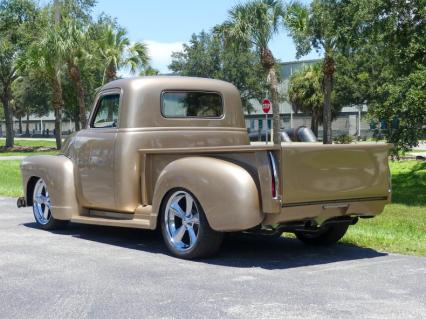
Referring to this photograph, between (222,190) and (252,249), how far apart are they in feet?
4.84

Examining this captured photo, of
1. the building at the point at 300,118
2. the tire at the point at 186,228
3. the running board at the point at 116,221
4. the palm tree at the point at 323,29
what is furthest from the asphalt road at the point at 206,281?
the building at the point at 300,118

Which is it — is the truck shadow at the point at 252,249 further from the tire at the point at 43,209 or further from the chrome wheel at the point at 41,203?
the chrome wheel at the point at 41,203

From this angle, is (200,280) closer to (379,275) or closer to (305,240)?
(379,275)

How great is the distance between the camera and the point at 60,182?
27.7ft

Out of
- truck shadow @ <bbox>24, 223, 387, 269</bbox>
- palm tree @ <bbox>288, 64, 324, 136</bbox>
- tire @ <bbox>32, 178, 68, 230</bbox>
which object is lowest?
truck shadow @ <bbox>24, 223, 387, 269</bbox>

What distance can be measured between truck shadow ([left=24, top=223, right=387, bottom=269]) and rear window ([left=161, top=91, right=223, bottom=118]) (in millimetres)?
1580

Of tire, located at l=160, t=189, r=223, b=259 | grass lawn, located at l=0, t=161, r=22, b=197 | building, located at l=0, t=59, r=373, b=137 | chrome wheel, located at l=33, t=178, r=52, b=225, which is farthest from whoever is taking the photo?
building, located at l=0, t=59, r=373, b=137

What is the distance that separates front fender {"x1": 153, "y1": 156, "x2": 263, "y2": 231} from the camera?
618cm

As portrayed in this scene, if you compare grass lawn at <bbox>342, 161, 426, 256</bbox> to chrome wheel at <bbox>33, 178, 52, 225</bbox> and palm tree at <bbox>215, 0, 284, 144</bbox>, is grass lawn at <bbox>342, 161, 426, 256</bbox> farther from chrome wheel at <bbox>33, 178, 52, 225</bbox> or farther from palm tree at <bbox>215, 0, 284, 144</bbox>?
palm tree at <bbox>215, 0, 284, 144</bbox>

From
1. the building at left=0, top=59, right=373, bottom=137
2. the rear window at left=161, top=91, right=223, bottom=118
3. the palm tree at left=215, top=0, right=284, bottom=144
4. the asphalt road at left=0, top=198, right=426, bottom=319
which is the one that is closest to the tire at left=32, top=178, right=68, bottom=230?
the asphalt road at left=0, top=198, right=426, bottom=319

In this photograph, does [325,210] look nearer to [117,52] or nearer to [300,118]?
[117,52]

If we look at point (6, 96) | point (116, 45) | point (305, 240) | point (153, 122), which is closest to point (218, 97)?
point (153, 122)

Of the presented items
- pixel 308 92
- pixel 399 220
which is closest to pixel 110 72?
pixel 399 220

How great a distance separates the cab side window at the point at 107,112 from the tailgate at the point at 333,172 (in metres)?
2.69
